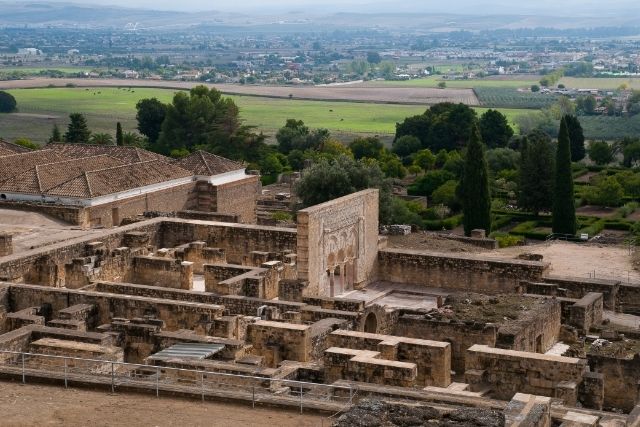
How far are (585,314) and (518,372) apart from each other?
17.7 feet

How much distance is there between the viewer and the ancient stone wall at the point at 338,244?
85.7 feet

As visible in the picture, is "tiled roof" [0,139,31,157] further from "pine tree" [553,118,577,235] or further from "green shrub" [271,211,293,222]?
"pine tree" [553,118,577,235]

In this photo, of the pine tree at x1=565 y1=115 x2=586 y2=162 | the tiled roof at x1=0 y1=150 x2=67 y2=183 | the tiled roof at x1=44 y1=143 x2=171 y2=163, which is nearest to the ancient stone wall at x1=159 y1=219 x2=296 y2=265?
the tiled roof at x1=0 y1=150 x2=67 y2=183

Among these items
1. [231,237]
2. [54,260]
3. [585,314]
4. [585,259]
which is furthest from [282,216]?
[585,314]

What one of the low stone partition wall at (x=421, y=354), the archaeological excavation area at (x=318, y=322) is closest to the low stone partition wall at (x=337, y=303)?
the archaeological excavation area at (x=318, y=322)

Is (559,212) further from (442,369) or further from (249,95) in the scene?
(249,95)

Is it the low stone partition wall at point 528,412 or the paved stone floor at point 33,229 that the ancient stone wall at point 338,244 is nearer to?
the paved stone floor at point 33,229

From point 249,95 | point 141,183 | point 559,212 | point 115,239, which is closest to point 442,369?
point 115,239

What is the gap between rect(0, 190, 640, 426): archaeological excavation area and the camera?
1642cm

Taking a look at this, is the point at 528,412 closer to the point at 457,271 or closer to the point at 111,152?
the point at 457,271

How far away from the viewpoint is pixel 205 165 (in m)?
46.3

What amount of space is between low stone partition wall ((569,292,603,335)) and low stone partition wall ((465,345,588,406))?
Result: 15.6ft

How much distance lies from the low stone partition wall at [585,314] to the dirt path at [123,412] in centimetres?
1092

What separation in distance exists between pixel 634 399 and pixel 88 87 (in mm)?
173771
